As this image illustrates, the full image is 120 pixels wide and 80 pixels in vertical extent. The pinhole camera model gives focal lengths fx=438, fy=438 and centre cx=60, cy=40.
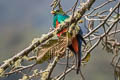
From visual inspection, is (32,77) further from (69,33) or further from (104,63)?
(104,63)

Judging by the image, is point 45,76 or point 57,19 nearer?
point 45,76

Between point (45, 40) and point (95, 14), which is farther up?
point (95, 14)

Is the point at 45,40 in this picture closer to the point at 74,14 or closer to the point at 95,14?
the point at 74,14

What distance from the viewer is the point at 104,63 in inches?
312

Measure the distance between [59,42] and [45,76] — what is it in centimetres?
53

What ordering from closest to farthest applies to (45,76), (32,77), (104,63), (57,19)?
1. (45,76)
2. (32,77)
3. (57,19)
4. (104,63)

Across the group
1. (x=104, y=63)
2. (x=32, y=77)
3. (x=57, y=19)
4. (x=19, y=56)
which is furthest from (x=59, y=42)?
(x=104, y=63)

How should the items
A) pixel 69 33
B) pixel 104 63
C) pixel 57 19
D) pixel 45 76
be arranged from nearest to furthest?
pixel 69 33, pixel 45 76, pixel 57 19, pixel 104 63

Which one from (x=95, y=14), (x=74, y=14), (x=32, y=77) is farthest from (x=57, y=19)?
(x=74, y=14)

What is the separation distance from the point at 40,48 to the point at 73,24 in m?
0.22

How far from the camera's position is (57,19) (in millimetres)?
3572

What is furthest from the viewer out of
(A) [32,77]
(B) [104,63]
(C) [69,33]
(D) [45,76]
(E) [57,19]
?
(B) [104,63]

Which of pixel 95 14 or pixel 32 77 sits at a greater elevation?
pixel 95 14

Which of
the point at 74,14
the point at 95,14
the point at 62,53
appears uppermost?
the point at 95,14
